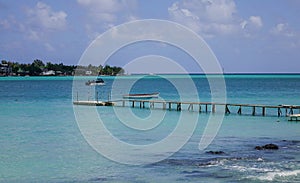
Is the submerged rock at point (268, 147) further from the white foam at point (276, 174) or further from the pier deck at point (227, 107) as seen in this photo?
the pier deck at point (227, 107)

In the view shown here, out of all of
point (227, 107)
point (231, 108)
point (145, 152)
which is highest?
point (227, 107)

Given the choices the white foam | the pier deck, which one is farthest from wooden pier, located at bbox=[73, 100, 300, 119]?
the white foam

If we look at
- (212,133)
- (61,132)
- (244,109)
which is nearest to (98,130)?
(61,132)

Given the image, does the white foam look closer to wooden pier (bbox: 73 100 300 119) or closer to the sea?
the sea

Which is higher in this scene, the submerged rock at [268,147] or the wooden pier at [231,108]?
the wooden pier at [231,108]

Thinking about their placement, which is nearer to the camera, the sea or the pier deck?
the sea

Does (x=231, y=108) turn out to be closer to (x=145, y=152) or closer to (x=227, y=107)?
(x=227, y=107)

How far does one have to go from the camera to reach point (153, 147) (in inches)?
935

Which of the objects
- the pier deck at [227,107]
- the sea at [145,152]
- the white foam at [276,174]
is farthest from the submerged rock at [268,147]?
the pier deck at [227,107]

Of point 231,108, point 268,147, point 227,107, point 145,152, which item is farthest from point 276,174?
point 231,108

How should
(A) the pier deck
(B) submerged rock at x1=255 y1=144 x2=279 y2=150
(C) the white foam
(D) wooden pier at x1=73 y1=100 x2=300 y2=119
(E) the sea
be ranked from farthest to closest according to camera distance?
(D) wooden pier at x1=73 y1=100 x2=300 y2=119 < (A) the pier deck < (B) submerged rock at x1=255 y1=144 x2=279 y2=150 < (E) the sea < (C) the white foam

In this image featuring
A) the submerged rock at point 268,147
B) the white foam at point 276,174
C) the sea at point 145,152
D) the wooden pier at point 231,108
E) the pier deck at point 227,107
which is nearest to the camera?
the white foam at point 276,174

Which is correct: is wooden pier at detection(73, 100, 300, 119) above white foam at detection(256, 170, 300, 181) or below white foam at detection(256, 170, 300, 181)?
above

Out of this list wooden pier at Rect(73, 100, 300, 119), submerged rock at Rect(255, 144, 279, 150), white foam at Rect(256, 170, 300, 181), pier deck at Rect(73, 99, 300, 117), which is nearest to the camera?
white foam at Rect(256, 170, 300, 181)
